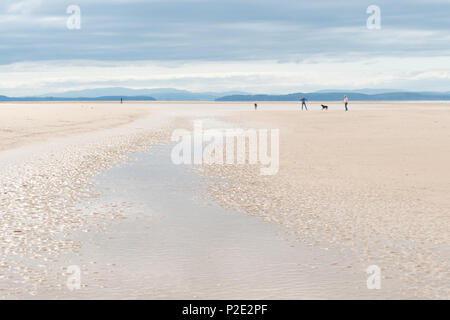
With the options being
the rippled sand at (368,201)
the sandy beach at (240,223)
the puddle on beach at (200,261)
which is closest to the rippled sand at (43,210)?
the sandy beach at (240,223)

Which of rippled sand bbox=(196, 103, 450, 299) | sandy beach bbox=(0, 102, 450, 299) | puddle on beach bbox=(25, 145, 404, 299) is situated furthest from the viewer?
rippled sand bbox=(196, 103, 450, 299)

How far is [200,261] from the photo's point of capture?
8992 millimetres

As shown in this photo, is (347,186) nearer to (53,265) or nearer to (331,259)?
(331,259)

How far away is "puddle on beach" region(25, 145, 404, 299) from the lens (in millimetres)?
7629

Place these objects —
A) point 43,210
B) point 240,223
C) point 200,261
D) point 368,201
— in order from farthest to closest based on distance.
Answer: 1. point 368,201
2. point 43,210
3. point 240,223
4. point 200,261

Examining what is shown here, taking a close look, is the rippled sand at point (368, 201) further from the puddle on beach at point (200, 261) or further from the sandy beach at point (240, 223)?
the puddle on beach at point (200, 261)

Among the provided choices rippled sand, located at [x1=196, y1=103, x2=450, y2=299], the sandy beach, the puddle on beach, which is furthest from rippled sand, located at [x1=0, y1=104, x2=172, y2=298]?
rippled sand, located at [x1=196, y1=103, x2=450, y2=299]

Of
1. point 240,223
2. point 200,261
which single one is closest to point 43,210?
point 240,223

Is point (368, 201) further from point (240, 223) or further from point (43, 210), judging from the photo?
point (43, 210)

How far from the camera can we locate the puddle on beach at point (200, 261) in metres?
7.63

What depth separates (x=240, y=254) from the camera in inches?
372

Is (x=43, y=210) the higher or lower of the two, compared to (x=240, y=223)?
higher

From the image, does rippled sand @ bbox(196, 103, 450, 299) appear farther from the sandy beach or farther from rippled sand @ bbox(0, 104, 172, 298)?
rippled sand @ bbox(0, 104, 172, 298)
